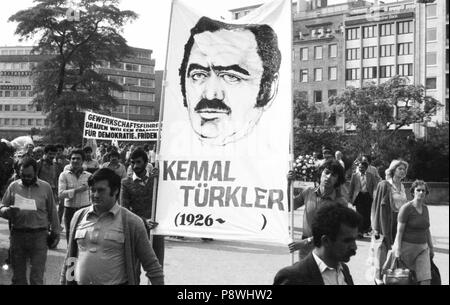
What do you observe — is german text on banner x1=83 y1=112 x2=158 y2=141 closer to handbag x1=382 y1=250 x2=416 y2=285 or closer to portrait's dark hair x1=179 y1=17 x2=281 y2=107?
handbag x1=382 y1=250 x2=416 y2=285

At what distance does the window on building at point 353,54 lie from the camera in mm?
79938

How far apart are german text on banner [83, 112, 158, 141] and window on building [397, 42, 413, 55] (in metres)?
64.5

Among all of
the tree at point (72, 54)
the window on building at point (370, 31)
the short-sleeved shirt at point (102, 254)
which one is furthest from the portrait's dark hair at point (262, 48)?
the window on building at point (370, 31)

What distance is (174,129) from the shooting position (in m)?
5.91

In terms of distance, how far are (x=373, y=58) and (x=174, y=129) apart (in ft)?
249

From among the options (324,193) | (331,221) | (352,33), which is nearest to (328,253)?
(331,221)

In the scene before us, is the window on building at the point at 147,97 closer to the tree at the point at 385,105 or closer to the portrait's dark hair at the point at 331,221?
the tree at the point at 385,105

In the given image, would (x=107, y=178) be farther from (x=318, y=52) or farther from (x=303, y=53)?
(x=303, y=53)

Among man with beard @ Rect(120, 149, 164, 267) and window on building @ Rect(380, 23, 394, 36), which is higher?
window on building @ Rect(380, 23, 394, 36)

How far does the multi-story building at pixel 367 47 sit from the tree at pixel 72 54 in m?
34.3

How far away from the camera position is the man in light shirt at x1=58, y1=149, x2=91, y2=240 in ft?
28.1

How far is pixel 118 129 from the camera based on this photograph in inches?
602

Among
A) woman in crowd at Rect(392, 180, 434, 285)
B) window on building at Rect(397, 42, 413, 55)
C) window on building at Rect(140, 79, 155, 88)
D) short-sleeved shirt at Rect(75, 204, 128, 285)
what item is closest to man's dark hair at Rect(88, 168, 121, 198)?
short-sleeved shirt at Rect(75, 204, 128, 285)

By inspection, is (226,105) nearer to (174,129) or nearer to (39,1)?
(174,129)
